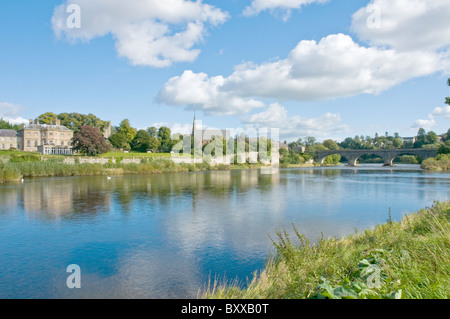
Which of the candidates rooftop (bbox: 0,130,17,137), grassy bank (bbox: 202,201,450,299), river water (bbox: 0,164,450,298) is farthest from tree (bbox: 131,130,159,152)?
grassy bank (bbox: 202,201,450,299)

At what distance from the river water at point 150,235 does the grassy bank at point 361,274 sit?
5.79ft

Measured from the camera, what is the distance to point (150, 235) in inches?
536

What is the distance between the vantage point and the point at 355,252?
8508 millimetres

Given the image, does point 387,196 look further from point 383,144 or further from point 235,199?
point 383,144

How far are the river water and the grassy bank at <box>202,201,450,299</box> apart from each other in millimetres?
1763

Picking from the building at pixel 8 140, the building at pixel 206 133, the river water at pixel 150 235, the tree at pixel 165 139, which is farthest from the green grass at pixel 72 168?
the building at pixel 206 133

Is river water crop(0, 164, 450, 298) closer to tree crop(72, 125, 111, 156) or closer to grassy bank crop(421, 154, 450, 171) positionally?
tree crop(72, 125, 111, 156)

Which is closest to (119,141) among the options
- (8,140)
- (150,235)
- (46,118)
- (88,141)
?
(88,141)

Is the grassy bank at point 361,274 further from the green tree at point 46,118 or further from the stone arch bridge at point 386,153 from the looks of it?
the green tree at point 46,118

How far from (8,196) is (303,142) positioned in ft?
529

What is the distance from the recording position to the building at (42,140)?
7669 cm

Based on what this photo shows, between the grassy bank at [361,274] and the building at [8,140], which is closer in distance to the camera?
the grassy bank at [361,274]

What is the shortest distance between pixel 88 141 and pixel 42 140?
2652cm

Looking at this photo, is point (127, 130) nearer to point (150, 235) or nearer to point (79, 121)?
point (79, 121)
